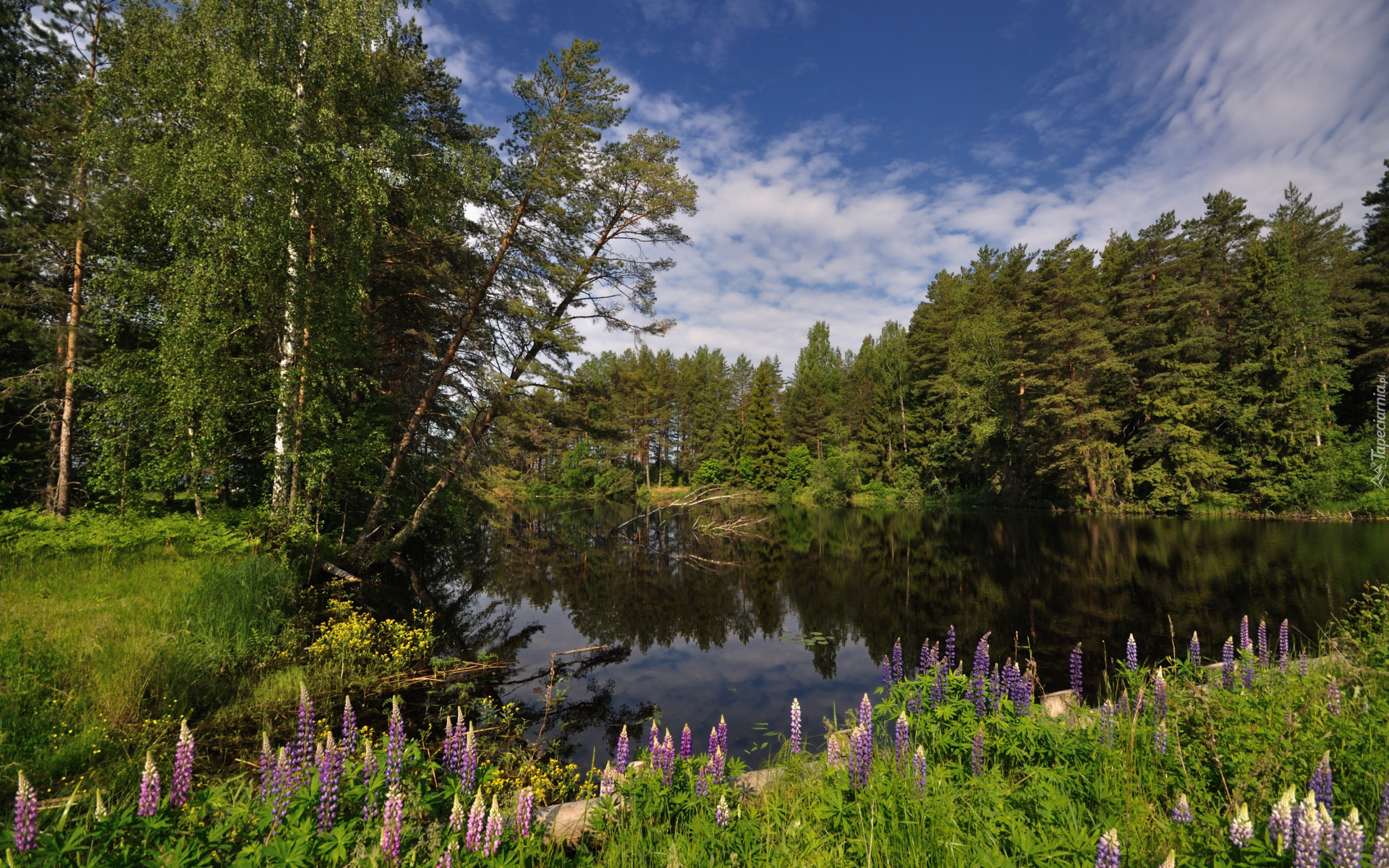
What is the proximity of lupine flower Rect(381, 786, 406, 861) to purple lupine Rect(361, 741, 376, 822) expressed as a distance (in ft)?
0.93

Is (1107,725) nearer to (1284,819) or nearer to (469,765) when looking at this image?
(1284,819)

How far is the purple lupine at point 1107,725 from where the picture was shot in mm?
3383

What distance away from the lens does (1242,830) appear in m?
1.84

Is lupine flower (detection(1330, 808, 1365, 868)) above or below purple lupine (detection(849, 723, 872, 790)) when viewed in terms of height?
above

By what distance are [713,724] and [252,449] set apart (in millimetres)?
11666

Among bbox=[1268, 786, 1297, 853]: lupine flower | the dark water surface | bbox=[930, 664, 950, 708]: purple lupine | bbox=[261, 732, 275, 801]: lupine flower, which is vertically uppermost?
bbox=[1268, 786, 1297, 853]: lupine flower

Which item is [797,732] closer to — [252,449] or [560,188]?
[252,449]

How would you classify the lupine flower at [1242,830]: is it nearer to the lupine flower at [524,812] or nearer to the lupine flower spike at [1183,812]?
the lupine flower spike at [1183,812]

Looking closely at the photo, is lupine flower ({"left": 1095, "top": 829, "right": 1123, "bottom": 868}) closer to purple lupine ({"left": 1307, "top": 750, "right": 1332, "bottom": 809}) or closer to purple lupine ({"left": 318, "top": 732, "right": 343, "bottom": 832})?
purple lupine ({"left": 1307, "top": 750, "right": 1332, "bottom": 809})

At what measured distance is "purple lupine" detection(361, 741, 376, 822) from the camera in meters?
2.44

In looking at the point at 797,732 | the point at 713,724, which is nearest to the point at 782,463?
the point at 713,724

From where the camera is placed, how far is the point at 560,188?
46.7ft

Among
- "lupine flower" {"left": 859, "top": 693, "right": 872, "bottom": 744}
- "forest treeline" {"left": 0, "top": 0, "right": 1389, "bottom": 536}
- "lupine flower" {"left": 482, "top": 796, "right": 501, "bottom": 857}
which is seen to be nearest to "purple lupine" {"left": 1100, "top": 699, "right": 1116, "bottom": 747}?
"lupine flower" {"left": 859, "top": 693, "right": 872, "bottom": 744}

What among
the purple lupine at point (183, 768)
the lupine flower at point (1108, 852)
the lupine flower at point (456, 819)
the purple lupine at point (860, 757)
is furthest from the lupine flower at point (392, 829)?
the lupine flower at point (1108, 852)
